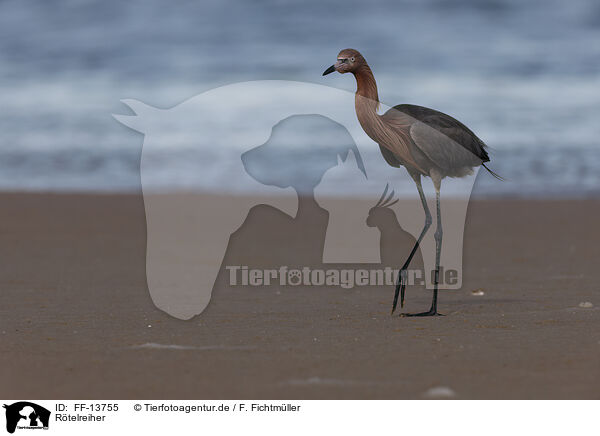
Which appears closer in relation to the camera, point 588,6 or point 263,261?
point 263,261

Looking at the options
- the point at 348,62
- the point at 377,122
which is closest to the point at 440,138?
the point at 377,122

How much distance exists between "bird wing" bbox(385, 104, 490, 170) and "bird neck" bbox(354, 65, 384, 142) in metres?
0.17

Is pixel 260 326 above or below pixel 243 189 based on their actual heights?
below

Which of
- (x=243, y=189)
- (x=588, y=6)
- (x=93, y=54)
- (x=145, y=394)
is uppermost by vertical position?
(x=588, y=6)

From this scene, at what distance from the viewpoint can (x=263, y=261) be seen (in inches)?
352

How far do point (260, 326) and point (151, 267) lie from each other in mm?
2917

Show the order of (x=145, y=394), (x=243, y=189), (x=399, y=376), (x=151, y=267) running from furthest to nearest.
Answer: (x=243, y=189)
(x=151, y=267)
(x=399, y=376)
(x=145, y=394)

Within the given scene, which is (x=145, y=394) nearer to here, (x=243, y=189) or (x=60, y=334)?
(x=60, y=334)

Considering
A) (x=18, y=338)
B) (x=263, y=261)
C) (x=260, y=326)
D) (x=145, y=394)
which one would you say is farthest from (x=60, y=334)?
(x=263, y=261)

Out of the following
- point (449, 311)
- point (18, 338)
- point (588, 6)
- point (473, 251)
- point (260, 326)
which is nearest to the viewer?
point (18, 338)

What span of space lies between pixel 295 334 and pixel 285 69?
18651mm
